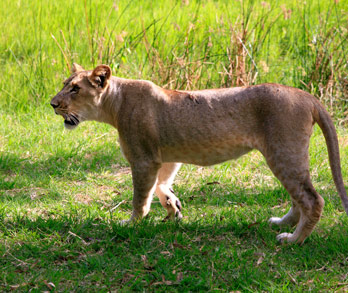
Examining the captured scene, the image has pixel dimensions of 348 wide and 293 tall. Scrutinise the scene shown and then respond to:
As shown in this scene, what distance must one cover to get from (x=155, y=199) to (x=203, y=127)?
1.29m

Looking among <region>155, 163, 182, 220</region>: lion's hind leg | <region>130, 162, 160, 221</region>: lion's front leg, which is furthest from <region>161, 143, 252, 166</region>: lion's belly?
<region>155, 163, 182, 220</region>: lion's hind leg

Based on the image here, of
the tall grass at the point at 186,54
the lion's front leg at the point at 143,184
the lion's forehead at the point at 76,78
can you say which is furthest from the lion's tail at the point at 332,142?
→ the tall grass at the point at 186,54

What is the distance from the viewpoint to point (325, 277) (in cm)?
396

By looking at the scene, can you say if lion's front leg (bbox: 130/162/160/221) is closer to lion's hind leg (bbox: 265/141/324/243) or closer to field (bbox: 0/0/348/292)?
field (bbox: 0/0/348/292)

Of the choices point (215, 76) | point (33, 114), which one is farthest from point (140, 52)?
point (33, 114)

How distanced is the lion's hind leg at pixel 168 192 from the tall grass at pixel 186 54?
2616 mm

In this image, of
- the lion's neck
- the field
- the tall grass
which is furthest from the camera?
the tall grass

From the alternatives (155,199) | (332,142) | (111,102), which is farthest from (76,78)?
(332,142)

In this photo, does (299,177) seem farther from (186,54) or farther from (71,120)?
(186,54)

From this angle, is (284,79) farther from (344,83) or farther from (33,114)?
(33,114)

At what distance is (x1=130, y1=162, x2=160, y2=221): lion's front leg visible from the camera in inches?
182

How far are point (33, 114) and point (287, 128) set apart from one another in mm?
4268

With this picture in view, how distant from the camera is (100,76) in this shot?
4758mm

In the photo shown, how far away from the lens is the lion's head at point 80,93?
4730mm
